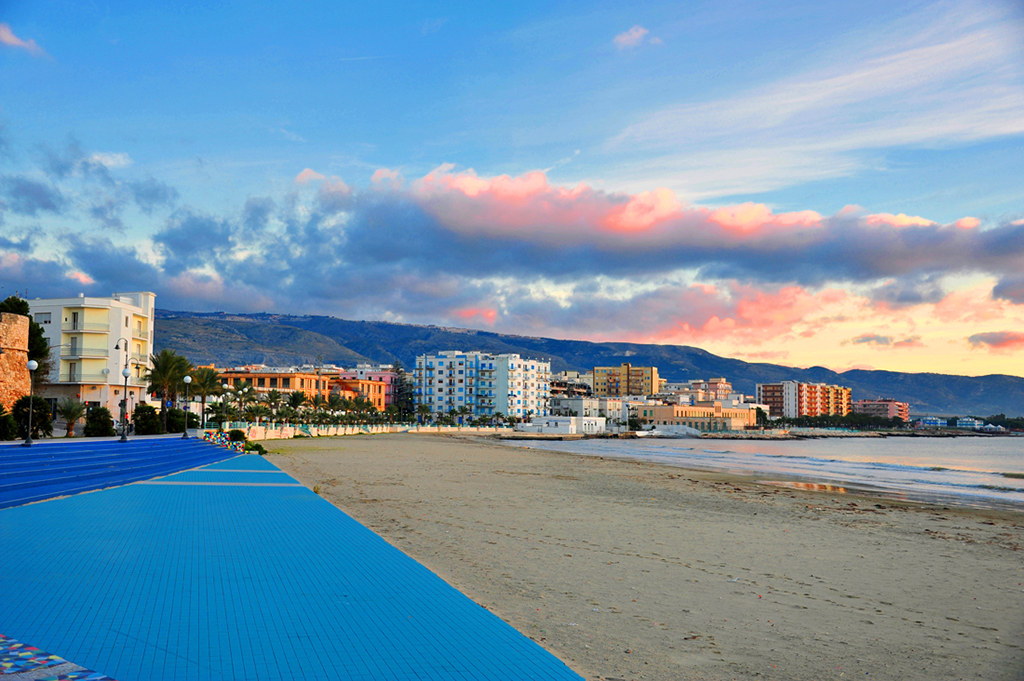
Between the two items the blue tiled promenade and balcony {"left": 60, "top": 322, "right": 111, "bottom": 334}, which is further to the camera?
balcony {"left": 60, "top": 322, "right": 111, "bottom": 334}

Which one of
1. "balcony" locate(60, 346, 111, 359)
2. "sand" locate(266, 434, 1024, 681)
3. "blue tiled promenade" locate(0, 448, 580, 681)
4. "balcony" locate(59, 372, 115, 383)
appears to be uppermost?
"balcony" locate(60, 346, 111, 359)

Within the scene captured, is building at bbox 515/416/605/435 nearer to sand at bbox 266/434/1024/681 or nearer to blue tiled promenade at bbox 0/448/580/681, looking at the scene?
sand at bbox 266/434/1024/681

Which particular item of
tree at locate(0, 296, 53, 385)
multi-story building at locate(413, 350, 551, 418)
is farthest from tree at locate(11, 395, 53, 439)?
multi-story building at locate(413, 350, 551, 418)

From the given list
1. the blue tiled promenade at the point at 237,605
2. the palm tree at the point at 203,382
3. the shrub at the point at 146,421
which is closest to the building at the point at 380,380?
the palm tree at the point at 203,382

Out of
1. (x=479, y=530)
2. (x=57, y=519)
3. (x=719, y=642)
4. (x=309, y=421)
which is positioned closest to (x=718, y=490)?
(x=479, y=530)

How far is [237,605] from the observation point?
597cm

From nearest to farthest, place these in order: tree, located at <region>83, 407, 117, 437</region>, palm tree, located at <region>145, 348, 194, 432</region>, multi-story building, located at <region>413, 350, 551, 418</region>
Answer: tree, located at <region>83, 407, 117, 437</region> < palm tree, located at <region>145, 348, 194, 432</region> < multi-story building, located at <region>413, 350, 551, 418</region>

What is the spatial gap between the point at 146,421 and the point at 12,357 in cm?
967

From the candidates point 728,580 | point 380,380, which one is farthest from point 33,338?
point 380,380

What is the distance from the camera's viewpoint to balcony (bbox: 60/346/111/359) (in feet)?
140

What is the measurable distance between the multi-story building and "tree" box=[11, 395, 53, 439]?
10542 centimetres

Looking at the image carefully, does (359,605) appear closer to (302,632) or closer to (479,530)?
(302,632)

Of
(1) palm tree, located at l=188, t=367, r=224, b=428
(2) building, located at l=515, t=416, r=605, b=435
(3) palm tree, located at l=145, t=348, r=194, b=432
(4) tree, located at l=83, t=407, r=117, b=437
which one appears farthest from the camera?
(2) building, located at l=515, t=416, r=605, b=435

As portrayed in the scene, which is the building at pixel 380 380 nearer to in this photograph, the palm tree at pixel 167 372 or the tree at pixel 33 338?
the palm tree at pixel 167 372
